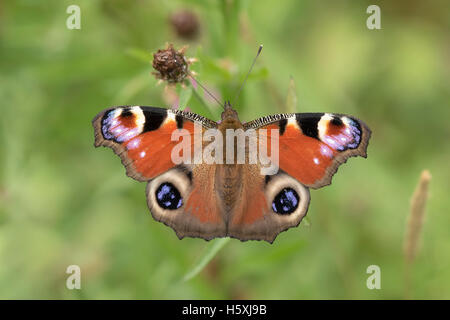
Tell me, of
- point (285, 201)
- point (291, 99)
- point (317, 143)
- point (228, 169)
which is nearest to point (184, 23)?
point (291, 99)

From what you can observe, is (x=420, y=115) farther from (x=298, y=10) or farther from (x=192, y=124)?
(x=192, y=124)

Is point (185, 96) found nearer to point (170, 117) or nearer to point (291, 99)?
point (170, 117)

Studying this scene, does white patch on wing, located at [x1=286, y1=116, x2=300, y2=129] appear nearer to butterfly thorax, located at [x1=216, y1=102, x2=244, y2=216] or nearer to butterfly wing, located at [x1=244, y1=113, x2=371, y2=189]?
butterfly wing, located at [x1=244, y1=113, x2=371, y2=189]

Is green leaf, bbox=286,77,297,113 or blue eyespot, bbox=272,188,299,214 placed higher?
green leaf, bbox=286,77,297,113

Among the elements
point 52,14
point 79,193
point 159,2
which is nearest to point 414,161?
point 159,2

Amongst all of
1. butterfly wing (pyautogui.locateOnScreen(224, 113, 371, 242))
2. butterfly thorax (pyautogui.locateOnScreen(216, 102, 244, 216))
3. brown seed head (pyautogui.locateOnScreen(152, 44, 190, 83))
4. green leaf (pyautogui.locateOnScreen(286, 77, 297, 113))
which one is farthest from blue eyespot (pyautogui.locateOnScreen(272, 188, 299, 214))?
brown seed head (pyautogui.locateOnScreen(152, 44, 190, 83))

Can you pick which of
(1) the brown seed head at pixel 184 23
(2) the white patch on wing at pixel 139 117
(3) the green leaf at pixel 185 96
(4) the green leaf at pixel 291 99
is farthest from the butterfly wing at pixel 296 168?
(1) the brown seed head at pixel 184 23

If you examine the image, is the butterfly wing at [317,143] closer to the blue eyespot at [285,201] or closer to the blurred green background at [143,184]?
the blue eyespot at [285,201]
